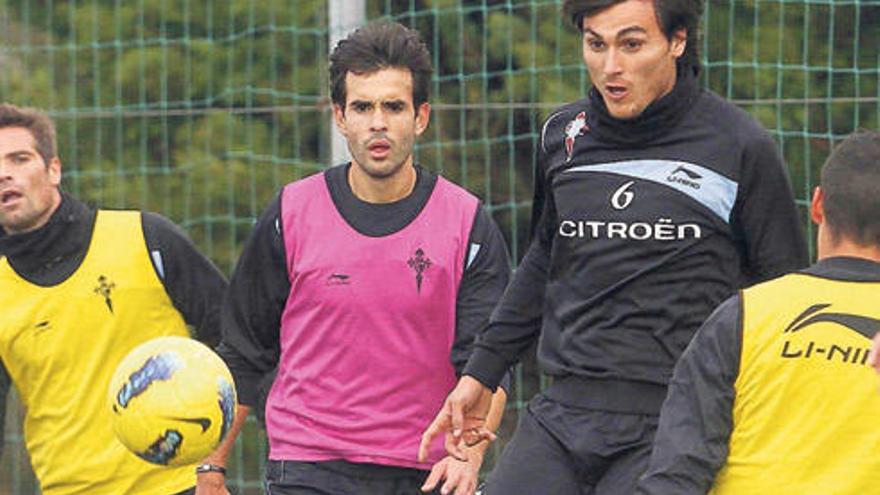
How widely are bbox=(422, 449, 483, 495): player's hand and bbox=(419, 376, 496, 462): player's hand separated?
0.77ft

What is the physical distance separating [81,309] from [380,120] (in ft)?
4.20

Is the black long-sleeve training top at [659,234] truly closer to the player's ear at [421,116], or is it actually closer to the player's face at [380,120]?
the player's face at [380,120]

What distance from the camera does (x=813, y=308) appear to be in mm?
Answer: 5082

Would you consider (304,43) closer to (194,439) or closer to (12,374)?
(12,374)

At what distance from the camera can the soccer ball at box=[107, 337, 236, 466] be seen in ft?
21.5

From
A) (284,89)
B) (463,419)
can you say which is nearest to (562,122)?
(463,419)

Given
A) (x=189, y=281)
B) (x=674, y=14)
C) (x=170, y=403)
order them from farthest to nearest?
1. (x=189, y=281)
2. (x=170, y=403)
3. (x=674, y=14)

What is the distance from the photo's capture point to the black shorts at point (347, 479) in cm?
688

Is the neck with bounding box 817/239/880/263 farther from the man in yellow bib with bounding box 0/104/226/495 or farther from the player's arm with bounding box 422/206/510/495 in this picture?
the man in yellow bib with bounding box 0/104/226/495

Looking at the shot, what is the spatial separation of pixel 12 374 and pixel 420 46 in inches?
67.6

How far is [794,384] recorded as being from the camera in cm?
507

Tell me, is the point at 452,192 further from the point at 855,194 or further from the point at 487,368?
the point at 855,194

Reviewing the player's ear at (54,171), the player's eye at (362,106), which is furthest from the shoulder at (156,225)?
the player's eye at (362,106)

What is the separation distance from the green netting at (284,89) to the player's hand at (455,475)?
8.41 ft
